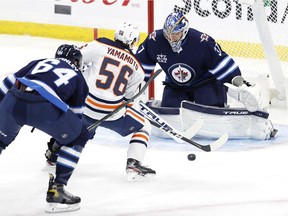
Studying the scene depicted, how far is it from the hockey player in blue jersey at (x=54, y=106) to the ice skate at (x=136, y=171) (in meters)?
0.66

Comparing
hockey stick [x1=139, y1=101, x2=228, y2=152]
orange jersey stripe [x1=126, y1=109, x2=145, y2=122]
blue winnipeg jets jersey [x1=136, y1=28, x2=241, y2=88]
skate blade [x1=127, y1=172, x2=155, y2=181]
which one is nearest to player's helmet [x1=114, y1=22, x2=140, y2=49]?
orange jersey stripe [x1=126, y1=109, x2=145, y2=122]

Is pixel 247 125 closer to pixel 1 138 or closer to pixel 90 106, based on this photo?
pixel 90 106

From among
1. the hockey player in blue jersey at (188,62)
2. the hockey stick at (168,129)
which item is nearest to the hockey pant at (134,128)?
the hockey stick at (168,129)

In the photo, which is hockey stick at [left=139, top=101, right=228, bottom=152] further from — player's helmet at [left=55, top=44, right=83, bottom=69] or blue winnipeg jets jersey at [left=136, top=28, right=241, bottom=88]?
player's helmet at [left=55, top=44, right=83, bottom=69]

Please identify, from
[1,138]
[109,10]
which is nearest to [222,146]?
[1,138]

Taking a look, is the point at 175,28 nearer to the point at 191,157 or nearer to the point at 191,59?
the point at 191,59

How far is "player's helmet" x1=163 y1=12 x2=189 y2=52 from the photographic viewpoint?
5711 millimetres

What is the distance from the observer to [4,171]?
5.22 m

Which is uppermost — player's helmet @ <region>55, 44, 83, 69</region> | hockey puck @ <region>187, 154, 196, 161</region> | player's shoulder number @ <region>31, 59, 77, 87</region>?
player's helmet @ <region>55, 44, 83, 69</region>

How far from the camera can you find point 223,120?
5988 mm

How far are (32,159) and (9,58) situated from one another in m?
2.93

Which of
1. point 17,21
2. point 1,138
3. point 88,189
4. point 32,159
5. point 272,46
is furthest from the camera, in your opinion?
point 17,21

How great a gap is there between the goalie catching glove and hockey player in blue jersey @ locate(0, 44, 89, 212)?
Result: 66.1 inches

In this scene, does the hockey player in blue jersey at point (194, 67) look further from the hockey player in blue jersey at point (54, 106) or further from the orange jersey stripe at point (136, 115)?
the hockey player in blue jersey at point (54, 106)
